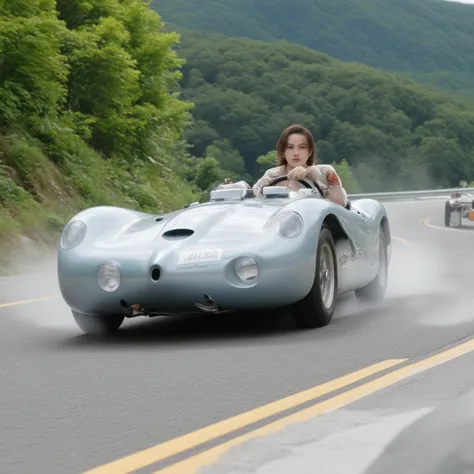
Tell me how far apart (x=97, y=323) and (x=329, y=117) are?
411ft

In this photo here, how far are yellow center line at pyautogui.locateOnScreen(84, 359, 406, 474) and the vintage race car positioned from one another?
145 centimetres

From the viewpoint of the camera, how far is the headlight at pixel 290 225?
8.21 meters

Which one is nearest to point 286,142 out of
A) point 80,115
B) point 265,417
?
point 265,417

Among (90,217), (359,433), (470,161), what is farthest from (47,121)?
(470,161)

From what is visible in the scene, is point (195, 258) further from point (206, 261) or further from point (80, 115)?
point (80, 115)

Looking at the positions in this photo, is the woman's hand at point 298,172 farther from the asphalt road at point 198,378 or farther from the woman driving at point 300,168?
the asphalt road at point 198,378

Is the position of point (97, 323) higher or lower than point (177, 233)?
lower

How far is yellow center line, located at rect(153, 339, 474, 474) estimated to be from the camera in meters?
4.55

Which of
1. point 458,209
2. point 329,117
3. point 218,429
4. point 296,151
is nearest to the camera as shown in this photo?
point 218,429

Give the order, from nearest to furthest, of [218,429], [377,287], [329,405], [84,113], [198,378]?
[218,429], [329,405], [198,378], [377,287], [84,113]

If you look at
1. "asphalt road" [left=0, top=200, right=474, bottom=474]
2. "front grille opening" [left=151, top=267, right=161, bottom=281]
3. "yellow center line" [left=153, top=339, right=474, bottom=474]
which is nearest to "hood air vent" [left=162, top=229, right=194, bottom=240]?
"front grille opening" [left=151, top=267, right=161, bottom=281]

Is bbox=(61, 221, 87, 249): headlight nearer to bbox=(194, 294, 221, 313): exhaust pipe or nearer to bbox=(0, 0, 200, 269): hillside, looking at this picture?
bbox=(194, 294, 221, 313): exhaust pipe

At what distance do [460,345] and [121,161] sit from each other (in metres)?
20.7

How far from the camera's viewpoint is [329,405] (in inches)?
224
